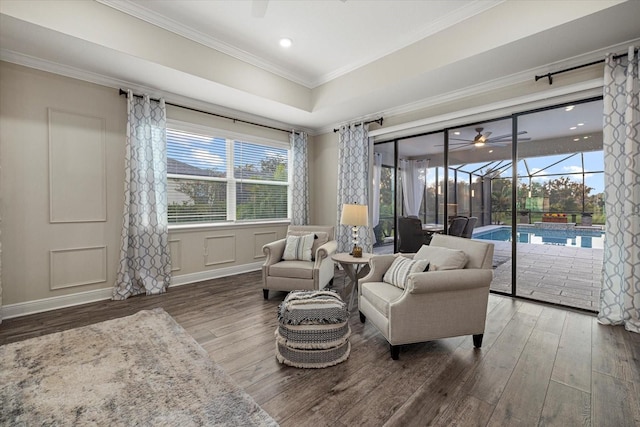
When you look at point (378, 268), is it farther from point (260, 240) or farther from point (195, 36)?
point (195, 36)

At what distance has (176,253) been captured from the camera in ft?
13.5

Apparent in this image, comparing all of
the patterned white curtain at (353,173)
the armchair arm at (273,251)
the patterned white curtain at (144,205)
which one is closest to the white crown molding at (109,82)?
the patterned white curtain at (144,205)

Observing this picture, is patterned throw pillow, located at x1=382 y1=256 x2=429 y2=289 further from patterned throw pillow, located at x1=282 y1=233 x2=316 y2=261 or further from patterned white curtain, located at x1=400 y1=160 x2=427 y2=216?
patterned white curtain, located at x1=400 y1=160 x2=427 y2=216

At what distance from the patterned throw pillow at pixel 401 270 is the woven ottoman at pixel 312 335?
62 cm

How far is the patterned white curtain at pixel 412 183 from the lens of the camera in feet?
15.4

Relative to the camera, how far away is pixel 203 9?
9.44ft

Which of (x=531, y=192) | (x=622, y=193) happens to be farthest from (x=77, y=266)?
(x=622, y=193)

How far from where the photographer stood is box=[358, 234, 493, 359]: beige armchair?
6.90 feet

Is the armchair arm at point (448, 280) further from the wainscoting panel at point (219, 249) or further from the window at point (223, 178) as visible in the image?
the window at point (223, 178)

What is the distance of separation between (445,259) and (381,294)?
0.61 m

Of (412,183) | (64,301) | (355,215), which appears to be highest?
(412,183)

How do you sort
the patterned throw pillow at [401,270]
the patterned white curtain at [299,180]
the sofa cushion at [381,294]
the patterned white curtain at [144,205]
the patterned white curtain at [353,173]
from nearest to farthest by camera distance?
the sofa cushion at [381,294] → the patterned throw pillow at [401,270] → the patterned white curtain at [144,205] → the patterned white curtain at [353,173] → the patterned white curtain at [299,180]

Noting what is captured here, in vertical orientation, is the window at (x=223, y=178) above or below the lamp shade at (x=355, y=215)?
above

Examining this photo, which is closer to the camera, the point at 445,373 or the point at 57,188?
the point at 445,373
